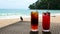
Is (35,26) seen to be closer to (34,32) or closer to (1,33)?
(34,32)

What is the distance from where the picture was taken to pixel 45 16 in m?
2.75

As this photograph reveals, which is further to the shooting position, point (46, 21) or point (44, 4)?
point (44, 4)

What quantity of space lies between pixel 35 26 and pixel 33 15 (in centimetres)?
16

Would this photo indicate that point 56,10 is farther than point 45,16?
Yes

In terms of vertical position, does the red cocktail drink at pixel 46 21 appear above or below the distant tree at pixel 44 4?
below

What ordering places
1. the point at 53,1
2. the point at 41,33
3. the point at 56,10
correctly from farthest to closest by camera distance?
the point at 56,10
the point at 53,1
the point at 41,33

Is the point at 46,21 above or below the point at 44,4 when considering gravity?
below

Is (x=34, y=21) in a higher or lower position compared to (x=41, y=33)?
higher

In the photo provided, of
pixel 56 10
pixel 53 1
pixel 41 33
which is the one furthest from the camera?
pixel 56 10

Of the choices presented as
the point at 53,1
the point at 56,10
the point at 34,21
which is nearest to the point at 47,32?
the point at 34,21

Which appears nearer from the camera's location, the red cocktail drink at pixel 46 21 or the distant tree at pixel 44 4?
the red cocktail drink at pixel 46 21

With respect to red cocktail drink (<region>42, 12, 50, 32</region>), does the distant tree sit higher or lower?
higher

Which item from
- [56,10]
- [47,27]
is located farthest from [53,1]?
[47,27]

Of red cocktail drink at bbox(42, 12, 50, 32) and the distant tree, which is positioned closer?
red cocktail drink at bbox(42, 12, 50, 32)
